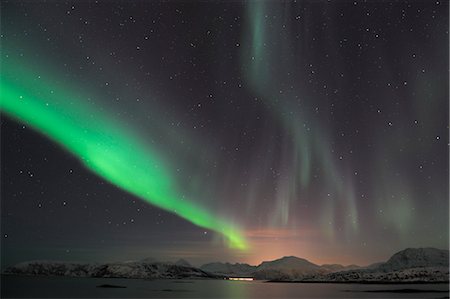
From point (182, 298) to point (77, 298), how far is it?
1901 centimetres

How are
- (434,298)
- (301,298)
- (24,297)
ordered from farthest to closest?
1. (301,298)
2. (24,297)
3. (434,298)

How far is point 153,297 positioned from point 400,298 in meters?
46.9

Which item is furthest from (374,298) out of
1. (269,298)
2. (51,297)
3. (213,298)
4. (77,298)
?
(51,297)

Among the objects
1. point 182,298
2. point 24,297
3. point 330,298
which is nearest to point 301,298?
point 330,298

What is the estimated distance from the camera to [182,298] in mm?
83750

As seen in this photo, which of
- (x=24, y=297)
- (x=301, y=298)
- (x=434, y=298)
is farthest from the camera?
(x=301, y=298)

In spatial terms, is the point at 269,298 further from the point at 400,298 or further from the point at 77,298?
the point at 77,298

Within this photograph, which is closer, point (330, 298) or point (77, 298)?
point (77, 298)

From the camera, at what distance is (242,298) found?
8825cm

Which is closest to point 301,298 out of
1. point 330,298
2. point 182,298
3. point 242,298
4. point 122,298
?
point 330,298

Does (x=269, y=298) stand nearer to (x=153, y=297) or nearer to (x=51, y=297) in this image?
(x=153, y=297)

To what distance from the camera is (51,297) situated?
8706 centimetres

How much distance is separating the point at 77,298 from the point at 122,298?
8.15m

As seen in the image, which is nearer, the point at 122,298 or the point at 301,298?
the point at 122,298
